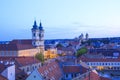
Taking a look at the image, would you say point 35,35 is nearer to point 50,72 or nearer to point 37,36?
point 37,36

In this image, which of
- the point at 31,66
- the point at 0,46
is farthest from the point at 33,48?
the point at 31,66

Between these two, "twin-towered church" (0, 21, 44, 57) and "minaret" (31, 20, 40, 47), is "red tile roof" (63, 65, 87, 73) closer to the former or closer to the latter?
"twin-towered church" (0, 21, 44, 57)

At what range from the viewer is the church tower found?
80.9 meters

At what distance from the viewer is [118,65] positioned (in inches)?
2420

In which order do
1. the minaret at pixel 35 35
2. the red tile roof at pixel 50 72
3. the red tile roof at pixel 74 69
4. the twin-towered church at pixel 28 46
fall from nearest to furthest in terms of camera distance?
the red tile roof at pixel 50 72
the red tile roof at pixel 74 69
the twin-towered church at pixel 28 46
the minaret at pixel 35 35

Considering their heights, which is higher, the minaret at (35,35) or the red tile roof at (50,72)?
the minaret at (35,35)

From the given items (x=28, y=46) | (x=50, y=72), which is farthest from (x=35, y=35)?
(x=50, y=72)

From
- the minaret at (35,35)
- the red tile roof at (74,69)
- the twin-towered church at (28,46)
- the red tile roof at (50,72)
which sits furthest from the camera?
the minaret at (35,35)

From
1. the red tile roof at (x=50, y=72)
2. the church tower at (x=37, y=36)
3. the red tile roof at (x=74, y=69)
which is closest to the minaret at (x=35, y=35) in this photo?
the church tower at (x=37, y=36)

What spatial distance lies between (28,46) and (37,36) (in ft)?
17.0

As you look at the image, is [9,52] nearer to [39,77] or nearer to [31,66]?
[31,66]

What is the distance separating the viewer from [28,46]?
77062 millimetres

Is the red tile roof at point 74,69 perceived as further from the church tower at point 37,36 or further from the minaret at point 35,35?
the church tower at point 37,36

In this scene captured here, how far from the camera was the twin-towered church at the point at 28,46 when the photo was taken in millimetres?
69250
